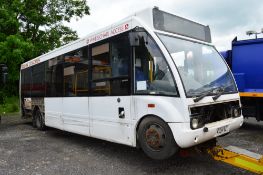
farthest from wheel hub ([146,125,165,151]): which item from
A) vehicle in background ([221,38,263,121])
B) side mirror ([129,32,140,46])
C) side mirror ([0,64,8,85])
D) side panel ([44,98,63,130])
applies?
side mirror ([0,64,8,85])

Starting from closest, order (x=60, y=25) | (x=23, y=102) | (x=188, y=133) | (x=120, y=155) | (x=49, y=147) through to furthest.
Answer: (x=188, y=133)
(x=120, y=155)
(x=49, y=147)
(x=23, y=102)
(x=60, y=25)

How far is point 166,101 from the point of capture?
5078 mm

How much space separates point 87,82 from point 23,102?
6374mm

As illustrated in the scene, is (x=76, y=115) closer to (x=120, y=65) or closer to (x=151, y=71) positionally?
(x=120, y=65)

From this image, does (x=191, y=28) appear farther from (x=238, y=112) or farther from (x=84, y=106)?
(x=84, y=106)

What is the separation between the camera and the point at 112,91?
20.4 feet

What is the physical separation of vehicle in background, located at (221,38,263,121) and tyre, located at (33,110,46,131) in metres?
6.61

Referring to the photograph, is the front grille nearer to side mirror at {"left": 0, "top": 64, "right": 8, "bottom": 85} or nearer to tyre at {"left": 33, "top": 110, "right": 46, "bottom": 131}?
tyre at {"left": 33, "top": 110, "right": 46, "bottom": 131}

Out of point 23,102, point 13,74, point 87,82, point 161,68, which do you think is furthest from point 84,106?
point 13,74

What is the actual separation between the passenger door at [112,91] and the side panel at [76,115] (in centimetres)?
26

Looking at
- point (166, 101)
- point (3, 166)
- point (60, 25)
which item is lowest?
point (3, 166)

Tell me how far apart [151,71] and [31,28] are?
20.6 m

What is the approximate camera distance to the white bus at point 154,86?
5020mm

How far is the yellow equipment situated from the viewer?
15.8 ft
